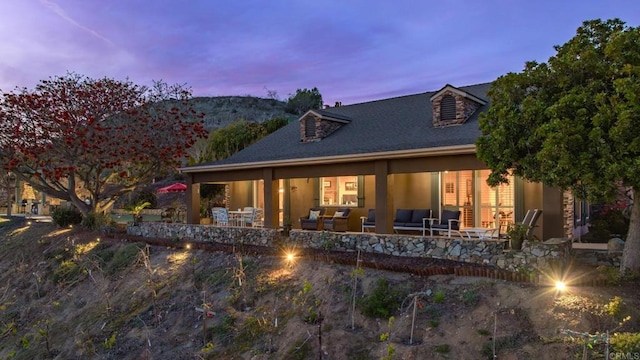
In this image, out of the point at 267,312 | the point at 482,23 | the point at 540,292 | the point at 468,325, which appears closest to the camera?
the point at 468,325

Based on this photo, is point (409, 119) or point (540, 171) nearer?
point (540, 171)

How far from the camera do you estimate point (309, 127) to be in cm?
1550

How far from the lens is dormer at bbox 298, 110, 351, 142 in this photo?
15.1 m

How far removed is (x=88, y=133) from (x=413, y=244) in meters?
12.9

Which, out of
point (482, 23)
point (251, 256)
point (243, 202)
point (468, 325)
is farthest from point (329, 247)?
point (482, 23)

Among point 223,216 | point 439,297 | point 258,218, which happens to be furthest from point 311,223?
point 439,297

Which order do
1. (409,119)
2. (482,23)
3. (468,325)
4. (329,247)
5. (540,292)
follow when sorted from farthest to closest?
(482,23) < (409,119) < (329,247) < (540,292) < (468,325)

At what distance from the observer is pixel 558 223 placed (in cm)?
917

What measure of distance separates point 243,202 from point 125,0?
8.76 metres

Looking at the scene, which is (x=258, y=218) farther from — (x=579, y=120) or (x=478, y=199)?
(x=579, y=120)

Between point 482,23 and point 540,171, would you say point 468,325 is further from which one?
point 482,23

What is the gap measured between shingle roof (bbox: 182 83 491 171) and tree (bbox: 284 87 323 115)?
1205 inches

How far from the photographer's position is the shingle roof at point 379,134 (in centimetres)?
1116

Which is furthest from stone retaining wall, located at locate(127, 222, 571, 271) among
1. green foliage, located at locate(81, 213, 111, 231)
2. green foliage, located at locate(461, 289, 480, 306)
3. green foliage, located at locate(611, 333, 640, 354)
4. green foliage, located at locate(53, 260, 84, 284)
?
green foliage, located at locate(81, 213, 111, 231)
